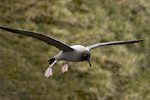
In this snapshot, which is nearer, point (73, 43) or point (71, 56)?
point (71, 56)

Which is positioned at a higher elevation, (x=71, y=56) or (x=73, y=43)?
(x=73, y=43)

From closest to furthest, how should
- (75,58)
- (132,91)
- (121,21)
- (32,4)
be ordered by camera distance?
(75,58) < (132,91) < (32,4) < (121,21)

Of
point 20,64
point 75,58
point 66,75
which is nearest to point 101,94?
point 66,75

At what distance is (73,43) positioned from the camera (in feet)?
41.3

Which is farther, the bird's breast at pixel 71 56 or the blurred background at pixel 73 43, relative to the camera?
the blurred background at pixel 73 43

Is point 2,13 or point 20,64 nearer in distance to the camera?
point 20,64

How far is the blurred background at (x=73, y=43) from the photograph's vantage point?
10.2 m

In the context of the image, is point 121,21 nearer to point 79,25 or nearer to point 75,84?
point 79,25

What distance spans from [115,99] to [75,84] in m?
1.63

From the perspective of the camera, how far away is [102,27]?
14023 mm

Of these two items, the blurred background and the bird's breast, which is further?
the blurred background

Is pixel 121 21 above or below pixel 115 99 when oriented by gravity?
above

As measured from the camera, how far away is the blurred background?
1019cm

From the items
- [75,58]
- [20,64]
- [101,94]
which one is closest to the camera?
[75,58]
